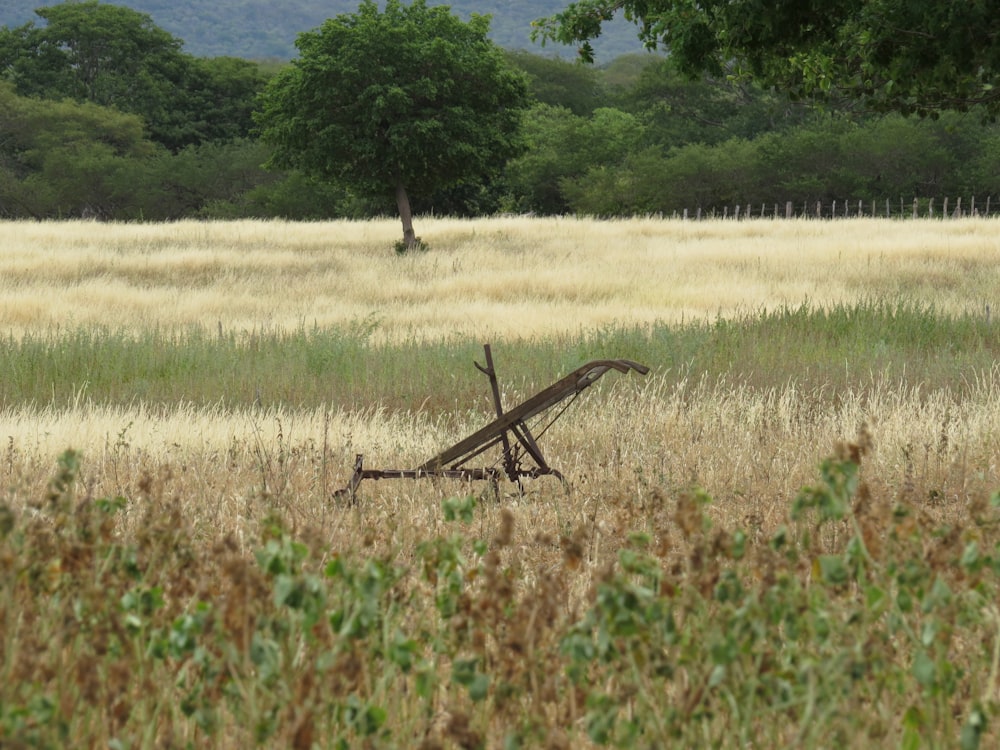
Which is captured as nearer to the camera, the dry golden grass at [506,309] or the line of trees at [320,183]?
the dry golden grass at [506,309]

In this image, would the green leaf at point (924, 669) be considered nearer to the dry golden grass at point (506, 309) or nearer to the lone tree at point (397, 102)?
the dry golden grass at point (506, 309)

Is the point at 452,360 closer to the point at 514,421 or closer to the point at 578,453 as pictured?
the point at 578,453

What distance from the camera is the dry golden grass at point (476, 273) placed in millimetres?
16766

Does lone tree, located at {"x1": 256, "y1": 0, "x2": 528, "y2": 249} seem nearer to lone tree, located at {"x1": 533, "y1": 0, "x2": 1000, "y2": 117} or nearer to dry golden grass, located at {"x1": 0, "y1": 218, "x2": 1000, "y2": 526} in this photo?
dry golden grass, located at {"x1": 0, "y1": 218, "x2": 1000, "y2": 526}

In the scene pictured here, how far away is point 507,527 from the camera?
7.49 feet

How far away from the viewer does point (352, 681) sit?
2369 mm

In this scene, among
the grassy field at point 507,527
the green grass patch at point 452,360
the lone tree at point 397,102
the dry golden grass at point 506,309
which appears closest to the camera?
the grassy field at point 507,527

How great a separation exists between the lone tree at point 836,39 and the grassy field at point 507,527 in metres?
2.38

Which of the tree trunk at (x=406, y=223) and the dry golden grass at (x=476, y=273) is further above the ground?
the tree trunk at (x=406, y=223)

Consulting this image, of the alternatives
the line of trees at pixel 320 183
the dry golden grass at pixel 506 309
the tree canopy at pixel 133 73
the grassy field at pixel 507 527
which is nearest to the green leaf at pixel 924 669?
the grassy field at pixel 507 527

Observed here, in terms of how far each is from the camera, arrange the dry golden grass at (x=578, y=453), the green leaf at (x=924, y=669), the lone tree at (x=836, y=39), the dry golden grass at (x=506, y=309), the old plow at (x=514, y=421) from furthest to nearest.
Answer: the lone tree at (x=836, y=39) → the dry golden grass at (x=506, y=309) → the dry golden grass at (x=578, y=453) → the old plow at (x=514, y=421) → the green leaf at (x=924, y=669)

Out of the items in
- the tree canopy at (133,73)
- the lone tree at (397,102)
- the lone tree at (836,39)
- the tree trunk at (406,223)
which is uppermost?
the tree canopy at (133,73)

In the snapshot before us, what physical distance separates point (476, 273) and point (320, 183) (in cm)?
2547

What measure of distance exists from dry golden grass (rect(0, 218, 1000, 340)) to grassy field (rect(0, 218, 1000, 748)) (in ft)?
0.72
